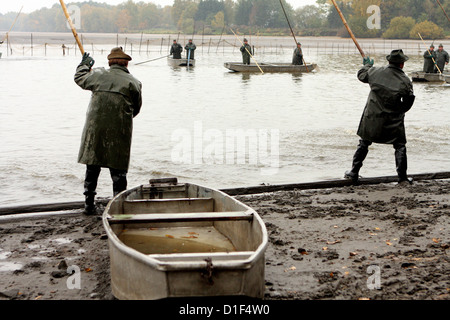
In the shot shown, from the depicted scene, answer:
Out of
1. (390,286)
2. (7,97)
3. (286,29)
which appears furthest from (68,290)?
(286,29)

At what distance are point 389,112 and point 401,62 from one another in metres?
0.66

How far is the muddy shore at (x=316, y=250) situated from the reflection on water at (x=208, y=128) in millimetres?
2546

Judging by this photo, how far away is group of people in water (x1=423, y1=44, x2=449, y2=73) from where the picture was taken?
2775 cm

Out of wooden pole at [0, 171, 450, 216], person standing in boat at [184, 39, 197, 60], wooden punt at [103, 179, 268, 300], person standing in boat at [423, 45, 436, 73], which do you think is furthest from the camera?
person standing in boat at [184, 39, 197, 60]

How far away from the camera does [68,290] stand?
4.64 metres

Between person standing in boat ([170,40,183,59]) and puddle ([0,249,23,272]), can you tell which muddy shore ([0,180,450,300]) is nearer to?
puddle ([0,249,23,272])

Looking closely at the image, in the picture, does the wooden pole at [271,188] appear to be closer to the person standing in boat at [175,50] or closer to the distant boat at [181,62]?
the distant boat at [181,62]

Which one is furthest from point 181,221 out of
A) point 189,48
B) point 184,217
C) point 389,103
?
point 189,48

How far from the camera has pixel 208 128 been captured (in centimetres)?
1546

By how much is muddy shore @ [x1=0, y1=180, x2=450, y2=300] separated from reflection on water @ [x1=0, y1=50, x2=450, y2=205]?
2.55 meters

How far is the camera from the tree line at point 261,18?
287ft

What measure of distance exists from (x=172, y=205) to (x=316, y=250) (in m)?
1.39

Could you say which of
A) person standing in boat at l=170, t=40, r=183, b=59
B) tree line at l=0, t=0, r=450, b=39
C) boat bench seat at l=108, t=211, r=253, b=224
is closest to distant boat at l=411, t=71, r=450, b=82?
person standing in boat at l=170, t=40, r=183, b=59

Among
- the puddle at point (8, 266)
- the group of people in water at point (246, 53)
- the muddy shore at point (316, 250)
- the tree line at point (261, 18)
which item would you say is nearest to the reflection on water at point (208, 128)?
the group of people in water at point (246, 53)
